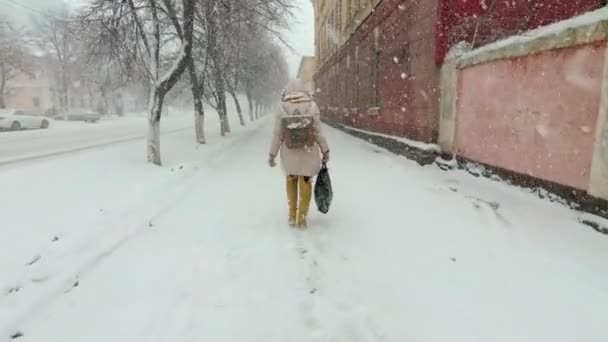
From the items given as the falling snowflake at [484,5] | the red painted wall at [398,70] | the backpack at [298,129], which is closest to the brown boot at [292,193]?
the backpack at [298,129]

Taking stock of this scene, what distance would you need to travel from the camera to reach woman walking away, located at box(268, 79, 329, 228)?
4.58 m

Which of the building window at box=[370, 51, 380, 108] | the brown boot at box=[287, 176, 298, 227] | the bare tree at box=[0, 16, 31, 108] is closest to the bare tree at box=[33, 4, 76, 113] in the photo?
the bare tree at box=[0, 16, 31, 108]

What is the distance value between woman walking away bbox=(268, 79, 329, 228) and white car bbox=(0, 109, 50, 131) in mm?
27715

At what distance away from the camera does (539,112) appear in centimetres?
534

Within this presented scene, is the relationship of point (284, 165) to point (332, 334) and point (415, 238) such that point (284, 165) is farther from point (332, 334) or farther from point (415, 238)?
point (332, 334)

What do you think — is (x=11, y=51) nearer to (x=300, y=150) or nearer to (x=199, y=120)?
(x=199, y=120)

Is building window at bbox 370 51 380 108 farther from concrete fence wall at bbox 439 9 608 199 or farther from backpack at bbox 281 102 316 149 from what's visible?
backpack at bbox 281 102 316 149

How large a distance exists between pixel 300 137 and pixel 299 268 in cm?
164

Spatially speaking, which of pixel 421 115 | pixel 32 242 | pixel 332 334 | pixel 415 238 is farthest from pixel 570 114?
pixel 32 242

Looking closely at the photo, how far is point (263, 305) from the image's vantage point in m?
2.97

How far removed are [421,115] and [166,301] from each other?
801 centimetres

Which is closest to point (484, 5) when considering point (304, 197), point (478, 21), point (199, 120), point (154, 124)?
point (478, 21)

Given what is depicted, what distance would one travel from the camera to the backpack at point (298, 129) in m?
4.57

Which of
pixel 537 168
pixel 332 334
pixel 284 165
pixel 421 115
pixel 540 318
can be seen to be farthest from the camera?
pixel 421 115
